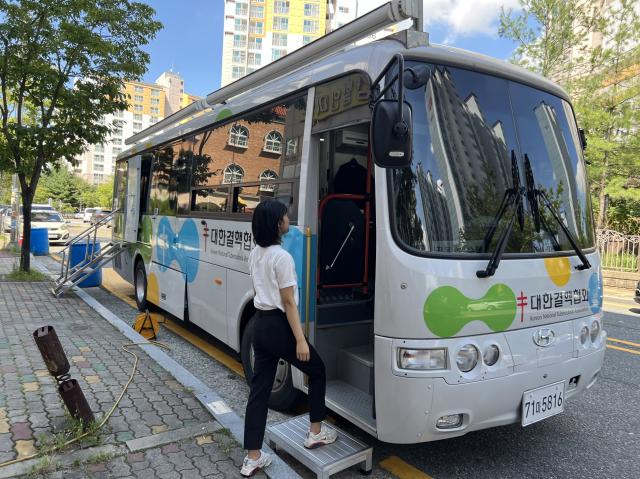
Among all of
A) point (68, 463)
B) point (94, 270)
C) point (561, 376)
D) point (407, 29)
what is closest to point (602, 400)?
point (561, 376)

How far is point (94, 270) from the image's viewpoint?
9594 mm

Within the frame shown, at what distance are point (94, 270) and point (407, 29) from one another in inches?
333

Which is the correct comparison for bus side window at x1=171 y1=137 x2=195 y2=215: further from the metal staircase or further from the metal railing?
the metal railing

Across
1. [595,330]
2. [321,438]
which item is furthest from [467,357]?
[595,330]

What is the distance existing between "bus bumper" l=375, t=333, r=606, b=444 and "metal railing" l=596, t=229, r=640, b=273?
12943mm

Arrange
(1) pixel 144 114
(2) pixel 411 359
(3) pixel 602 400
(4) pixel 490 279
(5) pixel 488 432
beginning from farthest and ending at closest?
(1) pixel 144 114, (3) pixel 602 400, (5) pixel 488 432, (4) pixel 490 279, (2) pixel 411 359

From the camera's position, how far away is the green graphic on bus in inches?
115

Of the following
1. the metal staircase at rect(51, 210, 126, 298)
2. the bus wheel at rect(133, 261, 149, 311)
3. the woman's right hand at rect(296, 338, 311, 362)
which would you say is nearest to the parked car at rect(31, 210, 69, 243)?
the metal staircase at rect(51, 210, 126, 298)

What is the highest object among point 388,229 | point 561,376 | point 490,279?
point 388,229

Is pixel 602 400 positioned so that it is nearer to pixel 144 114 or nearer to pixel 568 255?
pixel 568 255

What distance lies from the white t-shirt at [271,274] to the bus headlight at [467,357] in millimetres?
1096

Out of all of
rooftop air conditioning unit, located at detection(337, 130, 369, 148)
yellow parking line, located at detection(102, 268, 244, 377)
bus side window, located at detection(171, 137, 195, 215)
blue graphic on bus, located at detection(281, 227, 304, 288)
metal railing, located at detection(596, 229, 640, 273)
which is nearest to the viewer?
blue graphic on bus, located at detection(281, 227, 304, 288)

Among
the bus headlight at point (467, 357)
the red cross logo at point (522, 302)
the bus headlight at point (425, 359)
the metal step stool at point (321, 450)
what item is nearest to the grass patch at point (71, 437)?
the metal step stool at point (321, 450)

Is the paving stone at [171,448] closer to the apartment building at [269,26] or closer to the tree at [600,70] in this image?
the tree at [600,70]
